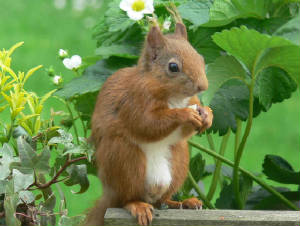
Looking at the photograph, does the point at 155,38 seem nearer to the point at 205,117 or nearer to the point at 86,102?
the point at 205,117

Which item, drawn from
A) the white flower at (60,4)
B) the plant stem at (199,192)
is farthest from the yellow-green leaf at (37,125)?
the white flower at (60,4)

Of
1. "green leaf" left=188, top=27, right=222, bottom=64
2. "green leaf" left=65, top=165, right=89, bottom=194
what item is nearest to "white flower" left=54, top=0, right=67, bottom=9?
"green leaf" left=188, top=27, right=222, bottom=64

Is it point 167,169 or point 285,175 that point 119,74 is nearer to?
point 167,169

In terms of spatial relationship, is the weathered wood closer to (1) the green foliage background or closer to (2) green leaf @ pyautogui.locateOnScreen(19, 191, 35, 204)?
(2) green leaf @ pyautogui.locateOnScreen(19, 191, 35, 204)

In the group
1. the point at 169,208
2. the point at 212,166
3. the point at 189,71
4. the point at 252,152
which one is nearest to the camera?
the point at 189,71

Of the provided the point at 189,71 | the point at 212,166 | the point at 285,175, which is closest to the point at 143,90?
the point at 189,71

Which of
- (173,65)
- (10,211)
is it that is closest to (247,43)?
(173,65)
